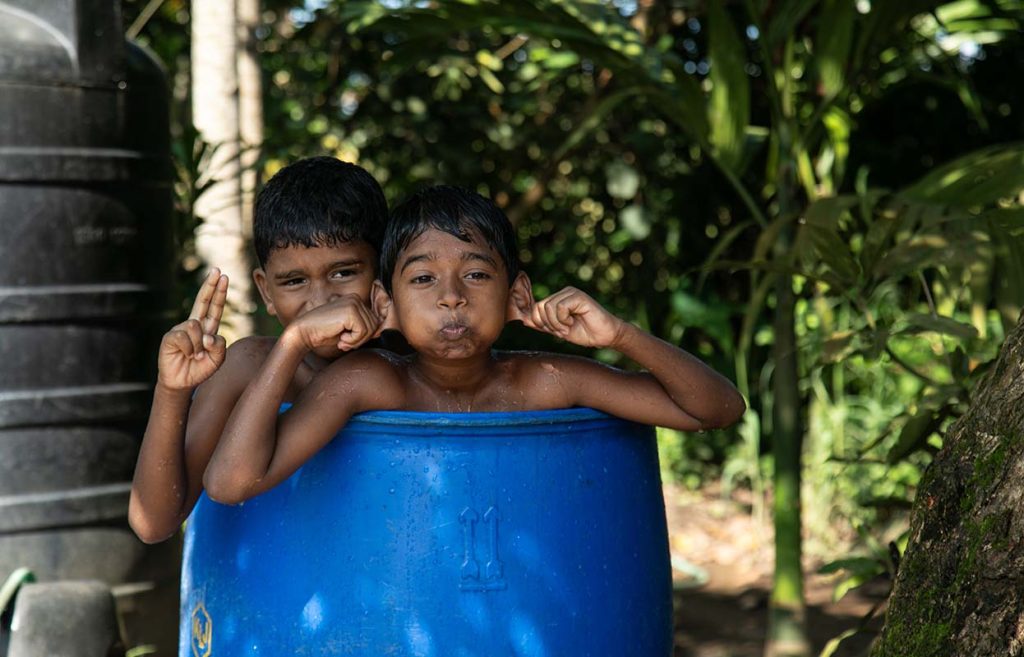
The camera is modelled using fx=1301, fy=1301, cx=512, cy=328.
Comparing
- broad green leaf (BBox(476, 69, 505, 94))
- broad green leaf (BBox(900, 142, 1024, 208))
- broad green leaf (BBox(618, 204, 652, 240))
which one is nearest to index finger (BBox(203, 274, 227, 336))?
broad green leaf (BBox(900, 142, 1024, 208))

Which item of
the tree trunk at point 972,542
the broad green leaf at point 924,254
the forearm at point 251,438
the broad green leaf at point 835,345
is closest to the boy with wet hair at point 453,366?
the forearm at point 251,438

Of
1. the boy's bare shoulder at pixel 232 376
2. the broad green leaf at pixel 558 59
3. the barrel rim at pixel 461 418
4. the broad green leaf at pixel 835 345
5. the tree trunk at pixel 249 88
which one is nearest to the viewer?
the barrel rim at pixel 461 418

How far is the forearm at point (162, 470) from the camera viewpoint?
174 centimetres

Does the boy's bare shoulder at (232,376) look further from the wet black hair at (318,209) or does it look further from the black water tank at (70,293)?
the black water tank at (70,293)

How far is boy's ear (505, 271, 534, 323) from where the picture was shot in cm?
182

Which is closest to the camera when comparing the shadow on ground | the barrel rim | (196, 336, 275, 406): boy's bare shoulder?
the barrel rim

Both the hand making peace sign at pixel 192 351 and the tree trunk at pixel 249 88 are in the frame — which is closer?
the hand making peace sign at pixel 192 351

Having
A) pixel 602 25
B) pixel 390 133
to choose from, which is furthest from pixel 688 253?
pixel 602 25

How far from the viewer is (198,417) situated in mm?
1886

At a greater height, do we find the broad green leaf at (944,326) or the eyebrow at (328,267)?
the eyebrow at (328,267)

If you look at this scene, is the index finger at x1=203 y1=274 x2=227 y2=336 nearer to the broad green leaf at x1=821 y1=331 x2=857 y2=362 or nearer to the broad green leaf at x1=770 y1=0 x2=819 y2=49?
the broad green leaf at x1=821 y1=331 x2=857 y2=362

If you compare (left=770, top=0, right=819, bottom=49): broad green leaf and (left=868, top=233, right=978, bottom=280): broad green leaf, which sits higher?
(left=770, top=0, right=819, bottom=49): broad green leaf

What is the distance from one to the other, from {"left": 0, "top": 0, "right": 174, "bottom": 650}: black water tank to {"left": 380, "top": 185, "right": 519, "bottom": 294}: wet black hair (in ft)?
3.47

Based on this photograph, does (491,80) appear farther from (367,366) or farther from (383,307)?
(367,366)
